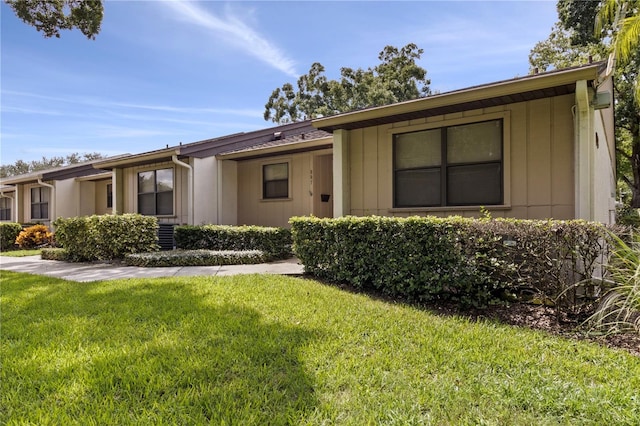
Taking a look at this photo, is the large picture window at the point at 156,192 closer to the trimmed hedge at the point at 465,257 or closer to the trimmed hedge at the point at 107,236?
the trimmed hedge at the point at 107,236

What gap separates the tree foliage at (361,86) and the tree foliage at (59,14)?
743 inches

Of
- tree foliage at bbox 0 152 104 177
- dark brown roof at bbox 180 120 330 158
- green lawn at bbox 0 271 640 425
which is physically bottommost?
green lawn at bbox 0 271 640 425

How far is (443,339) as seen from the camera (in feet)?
11.3

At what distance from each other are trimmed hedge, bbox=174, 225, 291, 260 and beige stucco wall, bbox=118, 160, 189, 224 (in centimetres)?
160

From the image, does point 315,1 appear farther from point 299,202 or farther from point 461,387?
point 461,387

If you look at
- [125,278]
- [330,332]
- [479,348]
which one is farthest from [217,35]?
[479,348]

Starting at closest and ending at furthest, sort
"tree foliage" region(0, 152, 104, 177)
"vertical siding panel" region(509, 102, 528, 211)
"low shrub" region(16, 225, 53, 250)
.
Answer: "vertical siding panel" region(509, 102, 528, 211), "low shrub" region(16, 225, 53, 250), "tree foliage" region(0, 152, 104, 177)

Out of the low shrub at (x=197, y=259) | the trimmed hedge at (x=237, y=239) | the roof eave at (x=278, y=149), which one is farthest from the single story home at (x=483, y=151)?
the low shrub at (x=197, y=259)

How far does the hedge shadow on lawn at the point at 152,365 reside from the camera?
2.25 metres

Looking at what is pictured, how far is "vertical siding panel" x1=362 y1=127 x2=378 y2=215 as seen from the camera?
7.34 meters

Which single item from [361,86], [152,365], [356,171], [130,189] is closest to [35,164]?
[361,86]

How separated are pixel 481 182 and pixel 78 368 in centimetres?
593

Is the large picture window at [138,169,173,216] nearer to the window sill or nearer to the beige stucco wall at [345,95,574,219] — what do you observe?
the window sill

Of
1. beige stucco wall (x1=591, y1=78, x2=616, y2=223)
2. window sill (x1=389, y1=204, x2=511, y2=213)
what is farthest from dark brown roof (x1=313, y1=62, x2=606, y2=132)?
window sill (x1=389, y1=204, x2=511, y2=213)
